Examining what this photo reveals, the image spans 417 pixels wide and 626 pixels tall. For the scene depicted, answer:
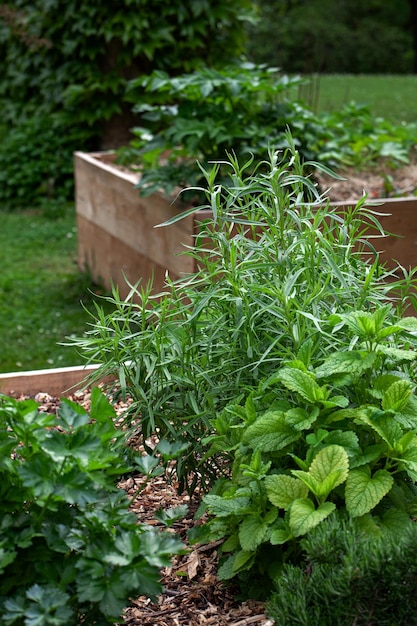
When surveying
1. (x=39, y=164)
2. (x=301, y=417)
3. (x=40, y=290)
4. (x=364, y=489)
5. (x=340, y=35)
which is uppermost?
(x=301, y=417)

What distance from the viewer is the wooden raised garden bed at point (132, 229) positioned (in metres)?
4.52

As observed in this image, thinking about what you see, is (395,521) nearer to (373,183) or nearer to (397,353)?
(397,353)

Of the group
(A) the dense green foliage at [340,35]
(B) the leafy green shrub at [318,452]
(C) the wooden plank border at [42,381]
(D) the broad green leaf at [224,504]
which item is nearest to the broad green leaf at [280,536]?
(B) the leafy green shrub at [318,452]

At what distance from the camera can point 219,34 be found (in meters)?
7.63

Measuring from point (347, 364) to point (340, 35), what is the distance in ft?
69.7

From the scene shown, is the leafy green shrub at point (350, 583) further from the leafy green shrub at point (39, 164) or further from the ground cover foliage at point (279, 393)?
the leafy green shrub at point (39, 164)

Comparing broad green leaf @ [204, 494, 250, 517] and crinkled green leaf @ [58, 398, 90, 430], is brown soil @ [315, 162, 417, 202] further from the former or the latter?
crinkled green leaf @ [58, 398, 90, 430]

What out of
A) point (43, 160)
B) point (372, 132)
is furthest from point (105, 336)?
point (43, 160)

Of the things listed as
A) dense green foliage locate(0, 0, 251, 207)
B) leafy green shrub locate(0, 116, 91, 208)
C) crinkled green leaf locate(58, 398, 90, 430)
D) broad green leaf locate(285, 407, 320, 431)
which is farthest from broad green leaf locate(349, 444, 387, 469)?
leafy green shrub locate(0, 116, 91, 208)

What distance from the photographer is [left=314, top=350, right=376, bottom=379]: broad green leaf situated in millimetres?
2035

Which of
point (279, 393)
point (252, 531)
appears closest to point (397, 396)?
point (279, 393)

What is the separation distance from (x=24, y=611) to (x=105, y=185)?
417 centimetres

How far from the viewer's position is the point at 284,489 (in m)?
1.99

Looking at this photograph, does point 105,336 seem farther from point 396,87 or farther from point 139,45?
point 396,87
